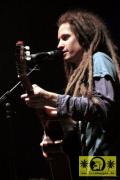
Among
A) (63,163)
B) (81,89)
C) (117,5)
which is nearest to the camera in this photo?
(81,89)

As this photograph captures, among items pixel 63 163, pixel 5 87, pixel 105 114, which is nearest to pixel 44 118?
pixel 63 163

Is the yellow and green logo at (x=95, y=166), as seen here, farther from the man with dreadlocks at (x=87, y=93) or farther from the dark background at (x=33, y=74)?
the dark background at (x=33, y=74)

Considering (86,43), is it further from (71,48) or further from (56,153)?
(56,153)

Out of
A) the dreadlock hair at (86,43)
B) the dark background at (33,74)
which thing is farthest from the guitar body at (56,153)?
the dark background at (33,74)

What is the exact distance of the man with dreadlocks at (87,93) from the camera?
4.89ft

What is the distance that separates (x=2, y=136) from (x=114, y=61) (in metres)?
1.42

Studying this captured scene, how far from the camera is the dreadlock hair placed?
168 cm

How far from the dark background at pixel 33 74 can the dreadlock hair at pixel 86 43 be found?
88cm

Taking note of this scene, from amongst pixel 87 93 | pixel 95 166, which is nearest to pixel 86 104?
pixel 87 93

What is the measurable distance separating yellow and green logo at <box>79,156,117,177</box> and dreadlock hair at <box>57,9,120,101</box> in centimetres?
31

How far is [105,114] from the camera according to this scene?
1.48m

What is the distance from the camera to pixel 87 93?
1.57m

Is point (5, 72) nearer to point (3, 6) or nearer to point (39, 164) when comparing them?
point (3, 6)

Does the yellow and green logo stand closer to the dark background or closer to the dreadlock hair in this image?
the dreadlock hair
